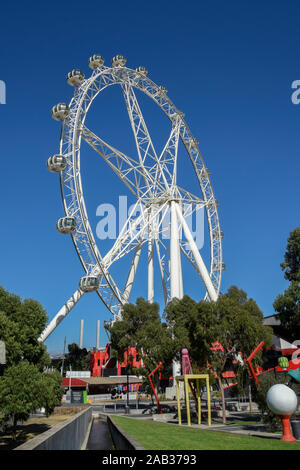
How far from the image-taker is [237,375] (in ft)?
80.8

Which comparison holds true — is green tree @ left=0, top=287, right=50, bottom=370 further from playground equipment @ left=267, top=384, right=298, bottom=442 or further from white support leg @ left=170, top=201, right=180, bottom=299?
white support leg @ left=170, top=201, right=180, bottom=299

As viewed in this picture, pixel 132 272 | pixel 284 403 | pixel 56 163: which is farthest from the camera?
pixel 132 272

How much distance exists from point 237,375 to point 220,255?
99.0 ft

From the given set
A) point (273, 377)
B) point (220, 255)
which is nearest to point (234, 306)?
point (273, 377)

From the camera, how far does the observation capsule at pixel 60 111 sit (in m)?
35.4

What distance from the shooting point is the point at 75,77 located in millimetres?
37438

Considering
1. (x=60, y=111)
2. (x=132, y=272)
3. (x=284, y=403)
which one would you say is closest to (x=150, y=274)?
(x=132, y=272)

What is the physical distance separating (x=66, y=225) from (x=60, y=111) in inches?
418

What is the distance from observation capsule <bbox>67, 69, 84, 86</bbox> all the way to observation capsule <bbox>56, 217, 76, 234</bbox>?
45.2 ft

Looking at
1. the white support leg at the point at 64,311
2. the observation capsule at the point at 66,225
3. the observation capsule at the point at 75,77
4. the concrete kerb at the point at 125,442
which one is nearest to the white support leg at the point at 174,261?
the white support leg at the point at 64,311

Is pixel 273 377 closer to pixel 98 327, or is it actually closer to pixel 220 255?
pixel 220 255

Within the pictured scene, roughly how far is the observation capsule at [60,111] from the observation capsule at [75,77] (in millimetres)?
3366

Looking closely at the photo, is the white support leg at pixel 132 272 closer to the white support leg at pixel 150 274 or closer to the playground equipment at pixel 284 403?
the white support leg at pixel 150 274

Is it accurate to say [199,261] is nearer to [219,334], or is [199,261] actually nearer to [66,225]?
[66,225]
